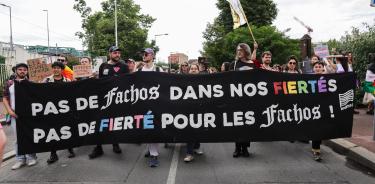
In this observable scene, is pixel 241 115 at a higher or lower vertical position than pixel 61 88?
lower

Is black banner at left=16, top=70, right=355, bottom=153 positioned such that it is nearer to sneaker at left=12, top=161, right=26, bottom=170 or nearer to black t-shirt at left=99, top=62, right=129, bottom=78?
sneaker at left=12, top=161, right=26, bottom=170

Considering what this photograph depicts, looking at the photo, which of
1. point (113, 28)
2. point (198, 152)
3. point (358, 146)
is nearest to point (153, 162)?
point (198, 152)

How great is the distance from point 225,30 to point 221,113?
36.0 meters

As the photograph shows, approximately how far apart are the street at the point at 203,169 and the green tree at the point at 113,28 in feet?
108

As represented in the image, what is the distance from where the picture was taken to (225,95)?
6.85 m

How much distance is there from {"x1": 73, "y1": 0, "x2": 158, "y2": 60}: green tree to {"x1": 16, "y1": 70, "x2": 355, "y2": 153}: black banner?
1311 inches

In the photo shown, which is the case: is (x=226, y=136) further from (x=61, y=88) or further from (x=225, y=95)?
(x=61, y=88)

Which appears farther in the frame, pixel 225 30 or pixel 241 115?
pixel 225 30

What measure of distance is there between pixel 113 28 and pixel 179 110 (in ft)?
134

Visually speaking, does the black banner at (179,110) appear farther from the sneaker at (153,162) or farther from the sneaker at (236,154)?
the sneaker at (236,154)

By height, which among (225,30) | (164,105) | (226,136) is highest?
(225,30)

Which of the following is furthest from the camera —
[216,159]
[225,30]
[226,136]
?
[225,30]

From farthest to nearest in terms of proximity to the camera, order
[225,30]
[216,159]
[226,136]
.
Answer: [225,30]
[216,159]
[226,136]

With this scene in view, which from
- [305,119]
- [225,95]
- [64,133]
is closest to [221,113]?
[225,95]
